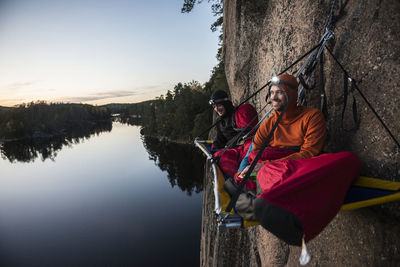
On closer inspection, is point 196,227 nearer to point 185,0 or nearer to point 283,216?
point 185,0

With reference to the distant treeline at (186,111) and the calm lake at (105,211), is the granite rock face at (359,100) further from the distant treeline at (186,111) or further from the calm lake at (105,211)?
the distant treeline at (186,111)

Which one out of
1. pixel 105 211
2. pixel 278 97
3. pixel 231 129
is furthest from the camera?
pixel 105 211

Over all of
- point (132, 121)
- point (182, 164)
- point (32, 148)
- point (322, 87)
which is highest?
point (322, 87)

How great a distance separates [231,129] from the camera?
4.43m

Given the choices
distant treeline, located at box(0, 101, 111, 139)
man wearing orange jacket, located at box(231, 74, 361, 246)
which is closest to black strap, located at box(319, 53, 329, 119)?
man wearing orange jacket, located at box(231, 74, 361, 246)

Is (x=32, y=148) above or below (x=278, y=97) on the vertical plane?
below

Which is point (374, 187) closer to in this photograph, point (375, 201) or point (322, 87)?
point (375, 201)

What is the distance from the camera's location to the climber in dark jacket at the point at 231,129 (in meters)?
3.48

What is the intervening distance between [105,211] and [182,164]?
14.8m

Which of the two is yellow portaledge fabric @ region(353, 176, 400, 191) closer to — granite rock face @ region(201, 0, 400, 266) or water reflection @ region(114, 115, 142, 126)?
granite rock face @ region(201, 0, 400, 266)

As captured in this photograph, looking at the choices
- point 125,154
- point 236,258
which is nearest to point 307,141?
point 236,258

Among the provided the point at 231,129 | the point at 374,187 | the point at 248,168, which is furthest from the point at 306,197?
the point at 231,129

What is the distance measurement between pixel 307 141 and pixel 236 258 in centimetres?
500

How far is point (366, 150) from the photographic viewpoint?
2010 millimetres
